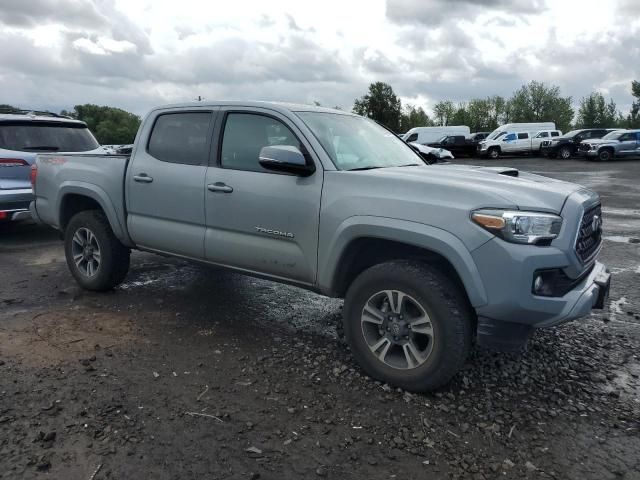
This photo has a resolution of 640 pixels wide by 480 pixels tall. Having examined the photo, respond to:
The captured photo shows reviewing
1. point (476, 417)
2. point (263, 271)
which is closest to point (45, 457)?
point (263, 271)

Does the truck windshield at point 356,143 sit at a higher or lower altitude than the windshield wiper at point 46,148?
higher

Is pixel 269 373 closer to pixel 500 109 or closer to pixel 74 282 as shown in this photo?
pixel 74 282

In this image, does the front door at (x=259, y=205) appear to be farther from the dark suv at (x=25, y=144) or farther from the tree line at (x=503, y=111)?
the tree line at (x=503, y=111)

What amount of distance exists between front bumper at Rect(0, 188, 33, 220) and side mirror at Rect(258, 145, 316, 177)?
513cm

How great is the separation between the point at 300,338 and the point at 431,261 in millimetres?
1386

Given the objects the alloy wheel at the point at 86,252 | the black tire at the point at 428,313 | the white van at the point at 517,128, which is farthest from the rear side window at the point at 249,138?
the white van at the point at 517,128

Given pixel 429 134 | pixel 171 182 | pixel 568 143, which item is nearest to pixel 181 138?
pixel 171 182

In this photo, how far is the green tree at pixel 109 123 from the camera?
240 ft

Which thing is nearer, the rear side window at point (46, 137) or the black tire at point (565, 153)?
the rear side window at point (46, 137)

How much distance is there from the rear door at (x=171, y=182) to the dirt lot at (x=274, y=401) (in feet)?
2.40

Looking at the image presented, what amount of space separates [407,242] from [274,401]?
1254 millimetres

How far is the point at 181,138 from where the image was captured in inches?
182

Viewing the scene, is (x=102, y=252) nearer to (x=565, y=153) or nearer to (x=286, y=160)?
(x=286, y=160)

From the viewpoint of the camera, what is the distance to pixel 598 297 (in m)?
3.23
